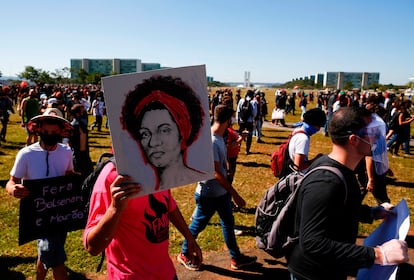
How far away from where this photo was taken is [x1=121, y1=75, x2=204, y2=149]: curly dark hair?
1570 millimetres

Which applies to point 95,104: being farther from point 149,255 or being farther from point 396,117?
point 149,255

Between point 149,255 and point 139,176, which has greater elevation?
point 139,176

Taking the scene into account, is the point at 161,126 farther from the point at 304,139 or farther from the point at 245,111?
the point at 245,111

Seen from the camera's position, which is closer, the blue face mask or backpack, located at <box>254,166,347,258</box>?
backpack, located at <box>254,166,347,258</box>

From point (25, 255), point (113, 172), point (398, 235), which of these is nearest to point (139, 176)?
point (113, 172)

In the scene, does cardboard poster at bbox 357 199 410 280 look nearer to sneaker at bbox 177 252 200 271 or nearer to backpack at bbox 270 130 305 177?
backpack at bbox 270 130 305 177

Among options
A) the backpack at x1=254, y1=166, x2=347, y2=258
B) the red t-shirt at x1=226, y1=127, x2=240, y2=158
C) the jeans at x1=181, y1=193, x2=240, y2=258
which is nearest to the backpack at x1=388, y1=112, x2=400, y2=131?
the red t-shirt at x1=226, y1=127, x2=240, y2=158

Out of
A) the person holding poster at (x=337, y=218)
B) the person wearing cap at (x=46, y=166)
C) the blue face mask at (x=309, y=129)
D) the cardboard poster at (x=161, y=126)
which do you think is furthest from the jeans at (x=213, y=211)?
the cardboard poster at (x=161, y=126)

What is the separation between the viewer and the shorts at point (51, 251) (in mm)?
3012

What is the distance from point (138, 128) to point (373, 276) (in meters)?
1.77

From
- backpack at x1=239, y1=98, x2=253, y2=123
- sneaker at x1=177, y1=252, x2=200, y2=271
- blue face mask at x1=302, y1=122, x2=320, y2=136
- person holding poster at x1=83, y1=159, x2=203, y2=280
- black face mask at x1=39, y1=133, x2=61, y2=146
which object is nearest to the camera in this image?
person holding poster at x1=83, y1=159, x2=203, y2=280

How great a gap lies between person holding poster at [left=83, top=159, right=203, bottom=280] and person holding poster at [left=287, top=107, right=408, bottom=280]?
0.89m

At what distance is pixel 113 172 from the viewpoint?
6.16 feet

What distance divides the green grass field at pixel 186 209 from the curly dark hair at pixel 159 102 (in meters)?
3.21
